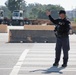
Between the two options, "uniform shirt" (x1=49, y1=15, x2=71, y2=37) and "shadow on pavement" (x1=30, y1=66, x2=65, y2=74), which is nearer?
"shadow on pavement" (x1=30, y1=66, x2=65, y2=74)

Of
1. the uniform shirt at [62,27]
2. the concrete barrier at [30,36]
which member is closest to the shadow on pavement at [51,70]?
the uniform shirt at [62,27]

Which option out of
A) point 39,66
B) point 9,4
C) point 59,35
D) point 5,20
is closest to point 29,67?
point 39,66

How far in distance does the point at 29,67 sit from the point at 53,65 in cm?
87

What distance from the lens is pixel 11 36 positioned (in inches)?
928

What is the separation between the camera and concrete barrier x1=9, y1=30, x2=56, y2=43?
77.3 feet

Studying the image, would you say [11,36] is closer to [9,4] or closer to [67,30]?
[67,30]

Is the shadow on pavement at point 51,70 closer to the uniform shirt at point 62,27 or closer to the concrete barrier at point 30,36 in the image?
the uniform shirt at point 62,27

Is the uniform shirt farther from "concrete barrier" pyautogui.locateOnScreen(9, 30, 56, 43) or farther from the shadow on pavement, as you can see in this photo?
"concrete barrier" pyautogui.locateOnScreen(9, 30, 56, 43)

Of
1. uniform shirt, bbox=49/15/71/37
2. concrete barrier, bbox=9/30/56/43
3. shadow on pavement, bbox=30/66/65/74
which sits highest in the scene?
uniform shirt, bbox=49/15/71/37

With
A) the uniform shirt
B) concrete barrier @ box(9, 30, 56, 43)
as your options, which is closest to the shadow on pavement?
the uniform shirt

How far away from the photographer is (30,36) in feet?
78.2

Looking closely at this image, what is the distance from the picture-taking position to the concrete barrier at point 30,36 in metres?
23.6

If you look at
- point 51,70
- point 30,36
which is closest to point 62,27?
point 51,70

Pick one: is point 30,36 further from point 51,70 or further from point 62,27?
point 51,70
